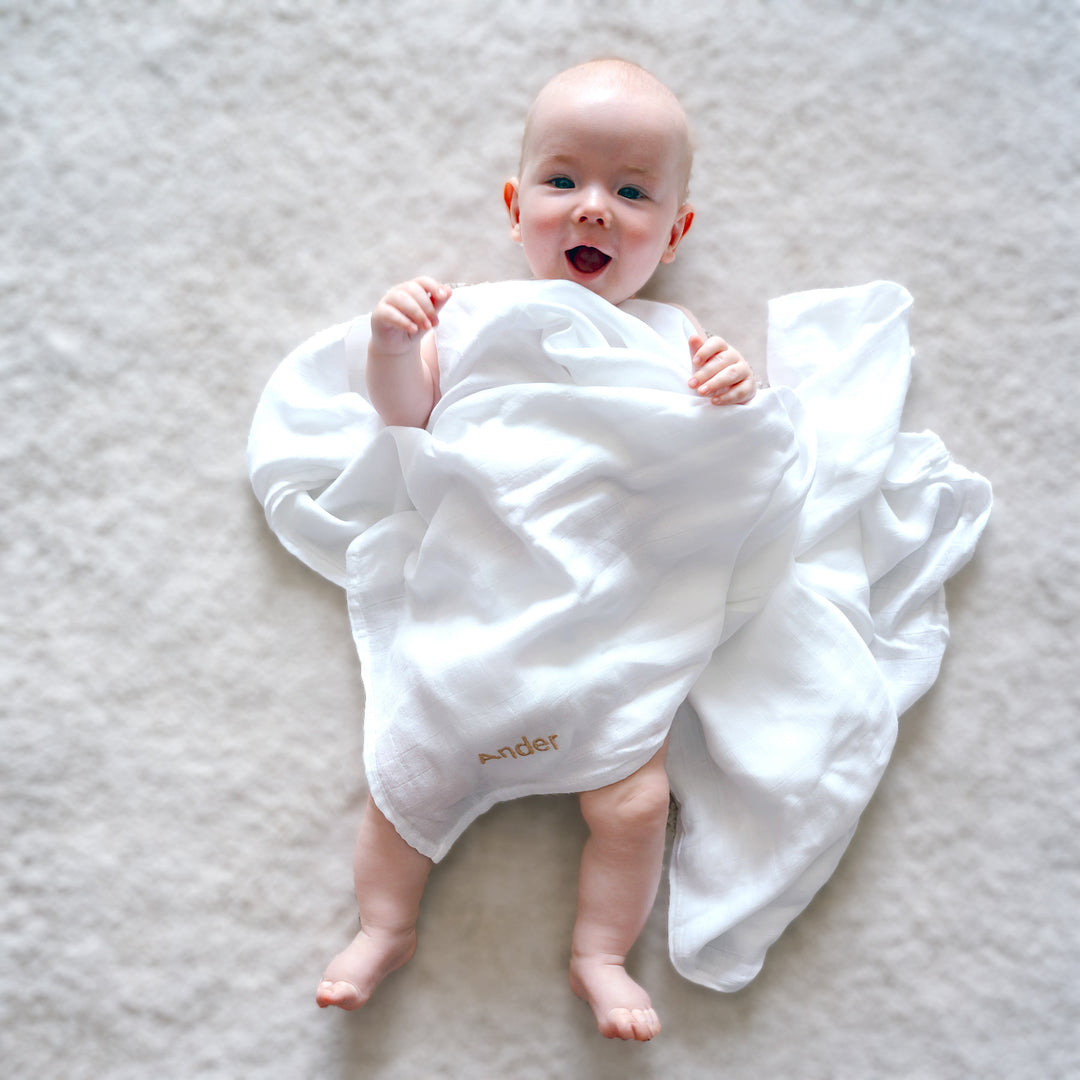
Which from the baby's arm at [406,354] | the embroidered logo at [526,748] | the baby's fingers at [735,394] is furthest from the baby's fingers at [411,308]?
the embroidered logo at [526,748]

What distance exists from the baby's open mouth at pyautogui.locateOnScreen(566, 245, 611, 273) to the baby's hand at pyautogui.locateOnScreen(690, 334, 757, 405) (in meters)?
0.16

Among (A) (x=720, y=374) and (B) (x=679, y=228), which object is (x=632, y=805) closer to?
(A) (x=720, y=374)

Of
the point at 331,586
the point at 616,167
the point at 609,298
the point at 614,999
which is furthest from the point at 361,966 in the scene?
the point at 616,167

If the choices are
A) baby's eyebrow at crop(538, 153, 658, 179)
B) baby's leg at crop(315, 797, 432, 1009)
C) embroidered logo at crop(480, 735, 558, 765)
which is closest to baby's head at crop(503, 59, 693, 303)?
baby's eyebrow at crop(538, 153, 658, 179)

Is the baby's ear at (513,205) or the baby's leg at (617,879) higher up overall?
the baby's ear at (513,205)

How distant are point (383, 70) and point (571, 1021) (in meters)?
1.02

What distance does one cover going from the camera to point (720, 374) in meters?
0.83

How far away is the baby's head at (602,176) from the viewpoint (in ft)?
2.97

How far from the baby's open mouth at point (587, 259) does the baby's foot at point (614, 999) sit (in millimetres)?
654

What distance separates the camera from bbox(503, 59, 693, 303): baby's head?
91 centimetres

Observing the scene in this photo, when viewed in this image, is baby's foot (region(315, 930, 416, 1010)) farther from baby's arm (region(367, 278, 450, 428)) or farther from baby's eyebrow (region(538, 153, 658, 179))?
baby's eyebrow (region(538, 153, 658, 179))

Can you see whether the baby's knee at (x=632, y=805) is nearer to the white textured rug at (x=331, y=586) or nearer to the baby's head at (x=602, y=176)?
the white textured rug at (x=331, y=586)

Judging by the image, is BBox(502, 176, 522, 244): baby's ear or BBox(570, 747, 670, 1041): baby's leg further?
BBox(502, 176, 522, 244): baby's ear

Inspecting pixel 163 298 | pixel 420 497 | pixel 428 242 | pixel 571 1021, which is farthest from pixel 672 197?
pixel 571 1021
